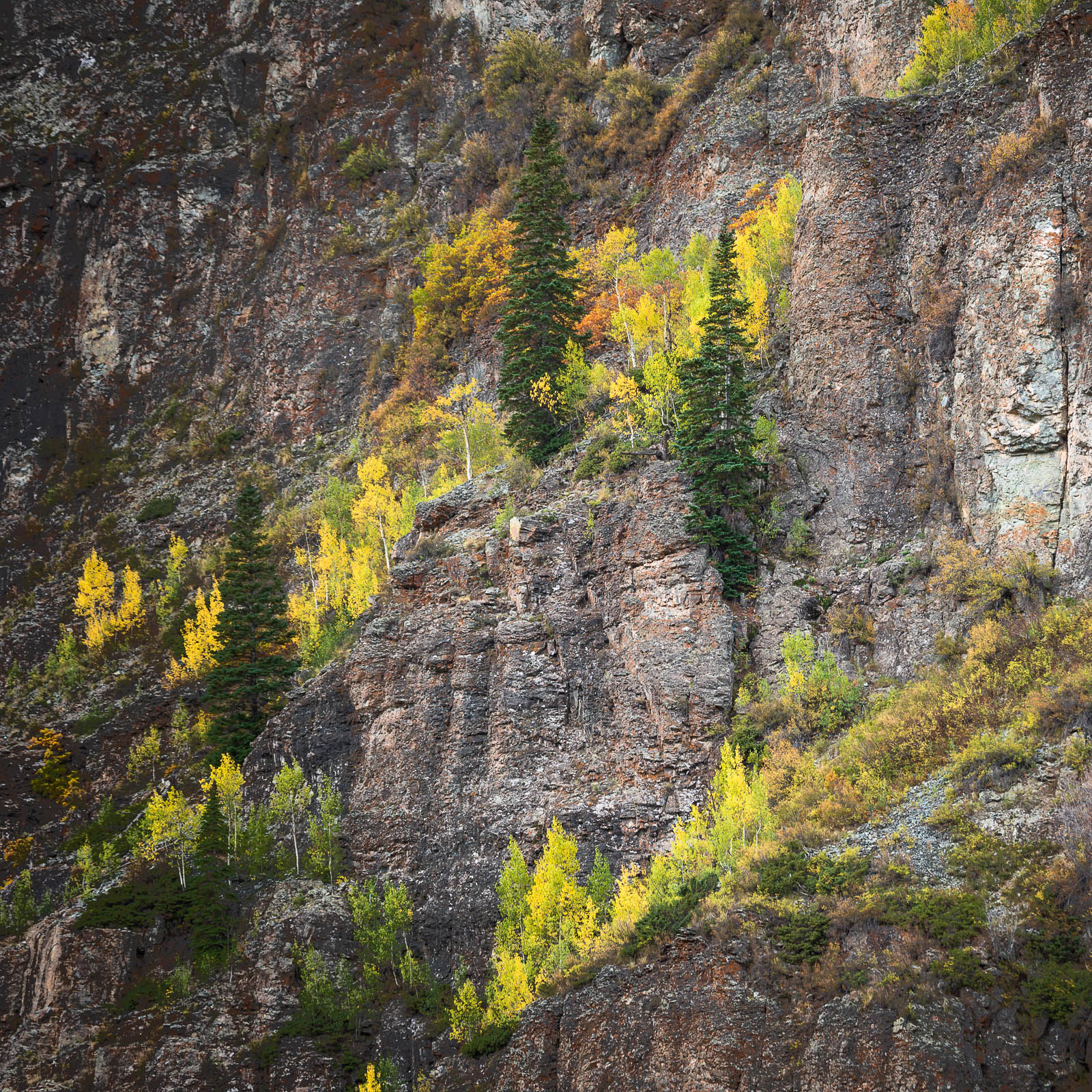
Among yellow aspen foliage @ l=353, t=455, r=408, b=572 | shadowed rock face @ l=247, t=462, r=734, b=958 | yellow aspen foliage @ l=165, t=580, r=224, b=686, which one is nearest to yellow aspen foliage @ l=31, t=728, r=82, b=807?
yellow aspen foliage @ l=165, t=580, r=224, b=686

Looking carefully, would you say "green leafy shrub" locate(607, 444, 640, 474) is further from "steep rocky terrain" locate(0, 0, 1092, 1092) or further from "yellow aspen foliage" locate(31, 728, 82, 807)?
"yellow aspen foliage" locate(31, 728, 82, 807)

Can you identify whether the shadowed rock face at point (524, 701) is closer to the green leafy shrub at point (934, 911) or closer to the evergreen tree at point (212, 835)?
the evergreen tree at point (212, 835)

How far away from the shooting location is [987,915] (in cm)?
2433

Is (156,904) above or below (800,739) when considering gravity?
below

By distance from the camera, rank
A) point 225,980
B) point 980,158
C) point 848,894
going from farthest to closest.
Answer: point 980,158
point 225,980
point 848,894

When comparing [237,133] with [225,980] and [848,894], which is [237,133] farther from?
[848,894]

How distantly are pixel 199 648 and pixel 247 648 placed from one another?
8.61 meters

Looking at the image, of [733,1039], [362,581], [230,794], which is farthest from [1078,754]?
[362,581]

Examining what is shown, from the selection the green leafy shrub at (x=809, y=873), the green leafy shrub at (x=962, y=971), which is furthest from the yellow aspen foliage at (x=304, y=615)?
the green leafy shrub at (x=962, y=971)

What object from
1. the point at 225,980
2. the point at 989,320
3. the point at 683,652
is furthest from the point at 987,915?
the point at 225,980

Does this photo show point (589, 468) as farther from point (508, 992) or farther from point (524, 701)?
point (508, 992)

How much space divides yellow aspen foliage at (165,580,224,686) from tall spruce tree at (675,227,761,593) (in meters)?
28.7

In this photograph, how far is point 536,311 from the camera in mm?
55156

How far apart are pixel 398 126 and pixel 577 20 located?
51.0 feet
